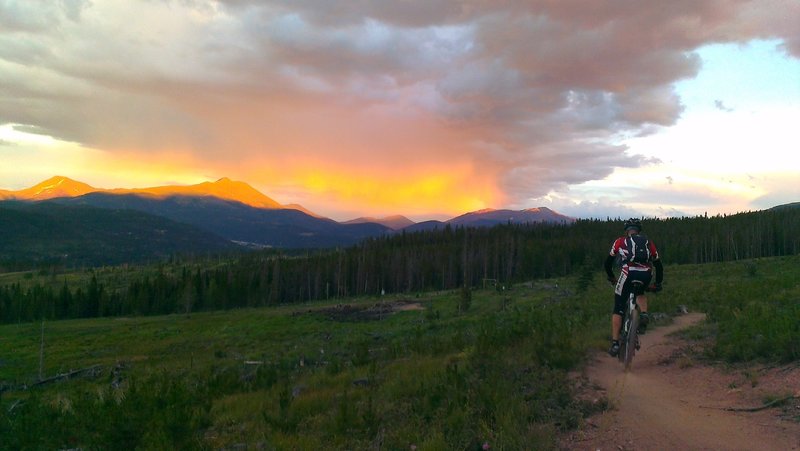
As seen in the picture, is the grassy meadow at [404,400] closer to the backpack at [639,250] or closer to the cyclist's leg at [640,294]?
the cyclist's leg at [640,294]

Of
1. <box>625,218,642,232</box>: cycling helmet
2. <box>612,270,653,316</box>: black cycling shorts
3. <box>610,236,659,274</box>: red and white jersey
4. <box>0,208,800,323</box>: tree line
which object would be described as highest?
<box>625,218,642,232</box>: cycling helmet

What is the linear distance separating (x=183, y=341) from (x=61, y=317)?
2317 inches

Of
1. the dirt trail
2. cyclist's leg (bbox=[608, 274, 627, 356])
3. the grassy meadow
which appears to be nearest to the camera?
the dirt trail

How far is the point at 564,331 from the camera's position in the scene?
38.6ft

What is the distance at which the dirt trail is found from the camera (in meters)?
6.03

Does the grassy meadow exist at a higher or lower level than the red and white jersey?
lower

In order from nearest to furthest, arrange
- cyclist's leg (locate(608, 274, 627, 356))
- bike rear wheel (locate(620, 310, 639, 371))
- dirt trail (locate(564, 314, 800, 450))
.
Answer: dirt trail (locate(564, 314, 800, 450)) → bike rear wheel (locate(620, 310, 639, 371)) → cyclist's leg (locate(608, 274, 627, 356))

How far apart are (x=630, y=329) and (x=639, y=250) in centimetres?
158

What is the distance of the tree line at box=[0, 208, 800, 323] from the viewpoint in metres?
90.2

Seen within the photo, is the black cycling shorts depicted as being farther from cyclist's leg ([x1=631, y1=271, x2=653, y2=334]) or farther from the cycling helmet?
the cycling helmet

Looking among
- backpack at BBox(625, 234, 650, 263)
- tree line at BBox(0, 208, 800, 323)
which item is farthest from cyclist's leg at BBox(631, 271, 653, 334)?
tree line at BBox(0, 208, 800, 323)

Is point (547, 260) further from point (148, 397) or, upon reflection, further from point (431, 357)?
point (148, 397)

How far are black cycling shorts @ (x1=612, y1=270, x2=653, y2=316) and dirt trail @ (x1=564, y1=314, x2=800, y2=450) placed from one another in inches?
49.1

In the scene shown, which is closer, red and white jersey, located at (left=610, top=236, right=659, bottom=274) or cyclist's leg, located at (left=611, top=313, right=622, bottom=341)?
red and white jersey, located at (left=610, top=236, right=659, bottom=274)
